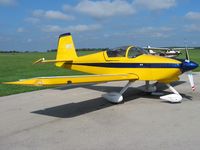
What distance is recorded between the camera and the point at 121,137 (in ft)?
16.5

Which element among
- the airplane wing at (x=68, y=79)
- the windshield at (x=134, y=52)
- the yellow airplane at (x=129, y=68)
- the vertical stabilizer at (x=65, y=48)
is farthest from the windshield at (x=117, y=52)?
the vertical stabilizer at (x=65, y=48)

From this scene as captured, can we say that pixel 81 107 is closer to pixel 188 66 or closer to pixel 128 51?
pixel 128 51

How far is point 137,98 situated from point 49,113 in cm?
329

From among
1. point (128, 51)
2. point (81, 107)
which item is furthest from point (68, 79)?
point (128, 51)

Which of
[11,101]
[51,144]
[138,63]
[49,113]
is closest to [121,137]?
[51,144]

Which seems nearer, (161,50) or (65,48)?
(65,48)

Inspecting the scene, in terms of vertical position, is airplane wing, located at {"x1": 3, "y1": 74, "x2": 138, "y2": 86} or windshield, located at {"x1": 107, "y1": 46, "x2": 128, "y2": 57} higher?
windshield, located at {"x1": 107, "y1": 46, "x2": 128, "y2": 57}

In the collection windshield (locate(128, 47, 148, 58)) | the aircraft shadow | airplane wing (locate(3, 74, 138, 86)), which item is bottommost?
the aircraft shadow

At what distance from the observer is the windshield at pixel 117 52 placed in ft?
29.5

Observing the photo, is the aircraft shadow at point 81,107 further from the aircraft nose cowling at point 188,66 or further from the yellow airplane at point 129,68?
the aircraft nose cowling at point 188,66

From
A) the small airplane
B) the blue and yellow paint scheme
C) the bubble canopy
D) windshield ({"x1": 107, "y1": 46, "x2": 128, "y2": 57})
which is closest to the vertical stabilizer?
the blue and yellow paint scheme

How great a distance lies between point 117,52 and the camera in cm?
913

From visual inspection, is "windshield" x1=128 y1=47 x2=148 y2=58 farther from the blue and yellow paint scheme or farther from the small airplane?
the small airplane

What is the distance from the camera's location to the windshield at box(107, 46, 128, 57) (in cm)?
898
